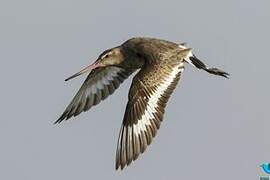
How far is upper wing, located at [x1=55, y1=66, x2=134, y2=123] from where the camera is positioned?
28.6 m

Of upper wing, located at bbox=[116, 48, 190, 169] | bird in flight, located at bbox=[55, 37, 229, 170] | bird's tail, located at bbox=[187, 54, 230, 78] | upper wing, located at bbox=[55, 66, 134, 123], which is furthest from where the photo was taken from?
upper wing, located at bbox=[55, 66, 134, 123]

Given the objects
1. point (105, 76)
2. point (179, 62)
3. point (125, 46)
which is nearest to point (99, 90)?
point (105, 76)

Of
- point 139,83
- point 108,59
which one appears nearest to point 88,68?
point 108,59

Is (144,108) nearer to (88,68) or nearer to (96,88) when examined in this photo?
(88,68)

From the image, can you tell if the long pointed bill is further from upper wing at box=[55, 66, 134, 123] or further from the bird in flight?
upper wing at box=[55, 66, 134, 123]

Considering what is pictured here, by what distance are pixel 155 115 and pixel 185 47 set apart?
10.3 feet

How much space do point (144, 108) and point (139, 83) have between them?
0.60 metres

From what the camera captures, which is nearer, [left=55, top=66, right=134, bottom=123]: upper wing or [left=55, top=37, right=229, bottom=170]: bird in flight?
[left=55, top=37, right=229, bottom=170]: bird in flight

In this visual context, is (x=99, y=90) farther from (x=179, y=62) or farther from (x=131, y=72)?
(x=179, y=62)

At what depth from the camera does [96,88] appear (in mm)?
28938

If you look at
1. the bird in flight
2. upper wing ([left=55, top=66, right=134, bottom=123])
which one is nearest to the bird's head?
the bird in flight

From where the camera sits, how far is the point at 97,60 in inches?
1090

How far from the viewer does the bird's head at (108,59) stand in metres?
26.7

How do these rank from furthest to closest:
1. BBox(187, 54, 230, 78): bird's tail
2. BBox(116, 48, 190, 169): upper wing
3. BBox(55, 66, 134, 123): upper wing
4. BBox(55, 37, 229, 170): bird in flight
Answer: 1. BBox(55, 66, 134, 123): upper wing
2. BBox(187, 54, 230, 78): bird's tail
3. BBox(55, 37, 229, 170): bird in flight
4. BBox(116, 48, 190, 169): upper wing
